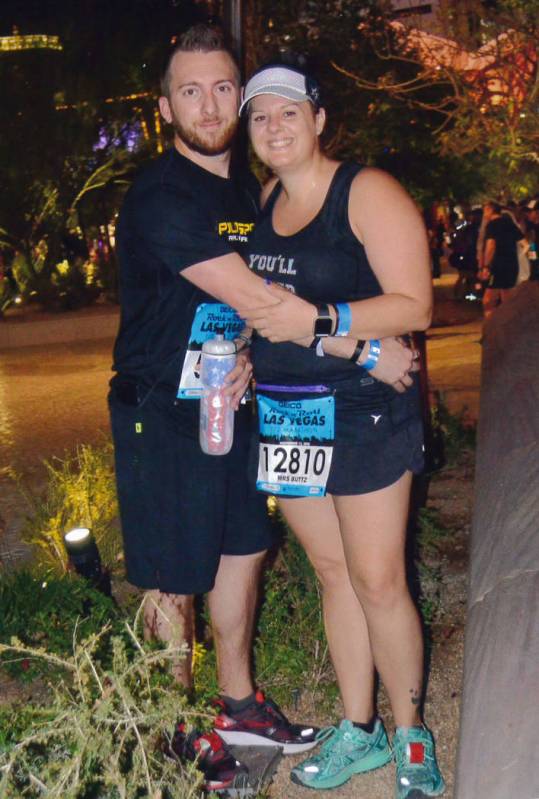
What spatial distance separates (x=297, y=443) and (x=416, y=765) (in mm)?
1006

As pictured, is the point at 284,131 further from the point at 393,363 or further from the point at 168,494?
the point at 168,494

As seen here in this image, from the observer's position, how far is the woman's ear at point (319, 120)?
3.08 metres

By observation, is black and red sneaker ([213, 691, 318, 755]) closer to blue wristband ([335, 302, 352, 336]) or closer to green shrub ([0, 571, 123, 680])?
green shrub ([0, 571, 123, 680])

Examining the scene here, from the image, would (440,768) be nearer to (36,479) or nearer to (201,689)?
(201,689)

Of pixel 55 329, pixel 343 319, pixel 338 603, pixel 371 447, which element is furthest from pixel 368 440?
pixel 55 329

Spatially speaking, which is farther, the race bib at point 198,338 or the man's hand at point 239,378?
the race bib at point 198,338

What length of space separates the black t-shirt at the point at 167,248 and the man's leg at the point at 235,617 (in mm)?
670

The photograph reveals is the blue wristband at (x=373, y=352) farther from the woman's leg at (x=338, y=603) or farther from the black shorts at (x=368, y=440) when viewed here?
the woman's leg at (x=338, y=603)

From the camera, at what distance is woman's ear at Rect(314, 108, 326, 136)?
3.08 meters

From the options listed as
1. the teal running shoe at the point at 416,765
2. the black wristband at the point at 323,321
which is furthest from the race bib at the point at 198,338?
the teal running shoe at the point at 416,765

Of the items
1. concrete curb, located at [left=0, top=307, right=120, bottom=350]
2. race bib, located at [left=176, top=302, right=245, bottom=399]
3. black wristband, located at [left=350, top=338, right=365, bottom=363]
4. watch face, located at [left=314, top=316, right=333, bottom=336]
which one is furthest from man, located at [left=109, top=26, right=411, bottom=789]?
concrete curb, located at [left=0, top=307, right=120, bottom=350]

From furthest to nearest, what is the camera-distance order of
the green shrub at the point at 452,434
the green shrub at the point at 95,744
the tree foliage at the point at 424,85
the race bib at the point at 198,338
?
1. the tree foliage at the point at 424,85
2. the green shrub at the point at 452,434
3. the race bib at the point at 198,338
4. the green shrub at the point at 95,744

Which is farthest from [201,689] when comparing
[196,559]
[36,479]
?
[36,479]

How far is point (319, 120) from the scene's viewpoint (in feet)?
10.2
